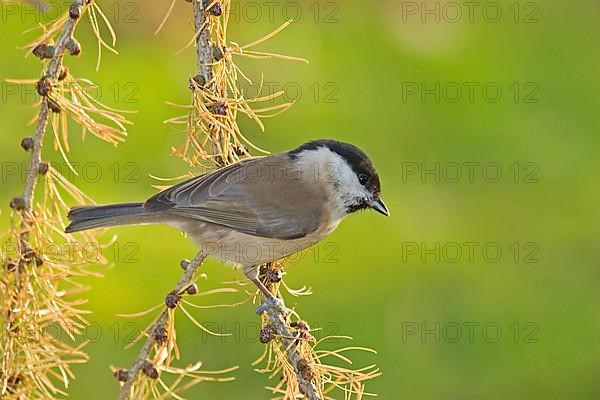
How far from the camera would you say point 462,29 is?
7.26m

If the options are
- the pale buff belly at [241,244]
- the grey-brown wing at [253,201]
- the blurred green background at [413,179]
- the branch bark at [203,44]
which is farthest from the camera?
the blurred green background at [413,179]

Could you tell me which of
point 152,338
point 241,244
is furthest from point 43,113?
point 241,244

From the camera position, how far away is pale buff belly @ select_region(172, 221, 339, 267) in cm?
276

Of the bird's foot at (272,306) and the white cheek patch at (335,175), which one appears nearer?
the bird's foot at (272,306)

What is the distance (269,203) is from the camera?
2.98 metres

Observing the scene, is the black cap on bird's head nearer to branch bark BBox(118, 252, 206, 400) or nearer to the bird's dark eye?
the bird's dark eye

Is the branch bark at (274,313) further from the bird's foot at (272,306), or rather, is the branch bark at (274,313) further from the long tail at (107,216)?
the long tail at (107,216)

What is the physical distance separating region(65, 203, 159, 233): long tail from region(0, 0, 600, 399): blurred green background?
1.43 m

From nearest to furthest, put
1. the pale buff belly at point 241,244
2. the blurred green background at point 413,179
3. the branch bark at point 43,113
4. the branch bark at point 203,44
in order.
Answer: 1. the branch bark at point 43,113
2. the branch bark at point 203,44
3. the pale buff belly at point 241,244
4. the blurred green background at point 413,179

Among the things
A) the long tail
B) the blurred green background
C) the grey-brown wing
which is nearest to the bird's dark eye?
the grey-brown wing

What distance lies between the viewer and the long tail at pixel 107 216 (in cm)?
253

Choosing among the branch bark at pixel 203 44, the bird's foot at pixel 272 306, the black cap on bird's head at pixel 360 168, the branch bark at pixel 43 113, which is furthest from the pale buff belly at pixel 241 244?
the branch bark at pixel 43 113

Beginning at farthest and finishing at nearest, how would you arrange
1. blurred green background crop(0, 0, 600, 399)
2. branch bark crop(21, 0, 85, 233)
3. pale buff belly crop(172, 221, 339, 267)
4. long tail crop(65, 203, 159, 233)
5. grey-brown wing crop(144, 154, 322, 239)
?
blurred green background crop(0, 0, 600, 399) → grey-brown wing crop(144, 154, 322, 239) → pale buff belly crop(172, 221, 339, 267) → long tail crop(65, 203, 159, 233) → branch bark crop(21, 0, 85, 233)

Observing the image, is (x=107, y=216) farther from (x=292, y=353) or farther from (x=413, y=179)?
(x=413, y=179)
